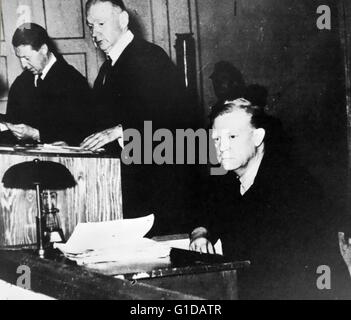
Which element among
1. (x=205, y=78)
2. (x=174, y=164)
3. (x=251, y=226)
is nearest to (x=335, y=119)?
(x=205, y=78)

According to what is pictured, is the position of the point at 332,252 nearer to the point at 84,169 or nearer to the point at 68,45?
the point at 84,169

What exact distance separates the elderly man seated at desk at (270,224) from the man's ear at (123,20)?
1058mm

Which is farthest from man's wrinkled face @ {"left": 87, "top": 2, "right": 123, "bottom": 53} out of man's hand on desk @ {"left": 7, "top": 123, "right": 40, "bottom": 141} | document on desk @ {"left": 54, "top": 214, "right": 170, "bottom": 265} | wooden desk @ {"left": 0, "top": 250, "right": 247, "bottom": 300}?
wooden desk @ {"left": 0, "top": 250, "right": 247, "bottom": 300}

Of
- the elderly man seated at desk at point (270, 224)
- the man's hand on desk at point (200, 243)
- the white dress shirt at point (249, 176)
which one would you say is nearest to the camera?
A: the man's hand on desk at point (200, 243)

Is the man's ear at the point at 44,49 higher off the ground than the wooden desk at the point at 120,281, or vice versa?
the man's ear at the point at 44,49

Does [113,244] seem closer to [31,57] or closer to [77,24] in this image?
[31,57]

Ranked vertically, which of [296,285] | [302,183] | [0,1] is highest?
[0,1]

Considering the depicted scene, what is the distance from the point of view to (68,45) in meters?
3.37

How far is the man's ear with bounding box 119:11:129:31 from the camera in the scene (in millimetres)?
3093

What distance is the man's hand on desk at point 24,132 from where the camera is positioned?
2727 millimetres

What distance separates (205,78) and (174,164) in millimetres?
723

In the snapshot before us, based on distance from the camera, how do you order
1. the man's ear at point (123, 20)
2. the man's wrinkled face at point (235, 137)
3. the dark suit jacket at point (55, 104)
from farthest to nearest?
the man's ear at point (123, 20)
the dark suit jacket at point (55, 104)
the man's wrinkled face at point (235, 137)

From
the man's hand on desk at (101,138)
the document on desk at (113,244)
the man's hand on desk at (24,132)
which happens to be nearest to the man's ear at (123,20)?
the man's hand on desk at (24,132)

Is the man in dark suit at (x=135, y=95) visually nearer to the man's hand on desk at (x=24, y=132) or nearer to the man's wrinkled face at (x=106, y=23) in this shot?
the man's wrinkled face at (x=106, y=23)
